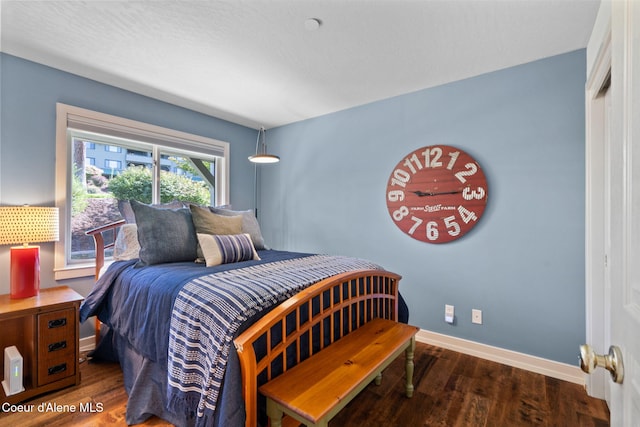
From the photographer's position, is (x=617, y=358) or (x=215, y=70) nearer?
(x=617, y=358)

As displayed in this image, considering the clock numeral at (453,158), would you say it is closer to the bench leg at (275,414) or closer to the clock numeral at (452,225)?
the clock numeral at (452,225)

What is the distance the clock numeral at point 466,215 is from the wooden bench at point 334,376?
3.77 ft

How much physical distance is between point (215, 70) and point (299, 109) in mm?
1125

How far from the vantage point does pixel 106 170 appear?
282cm

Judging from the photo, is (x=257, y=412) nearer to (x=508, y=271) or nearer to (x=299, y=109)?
(x=508, y=271)

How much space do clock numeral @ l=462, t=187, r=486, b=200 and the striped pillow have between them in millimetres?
1822

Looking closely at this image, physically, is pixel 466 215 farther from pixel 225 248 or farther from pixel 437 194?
pixel 225 248

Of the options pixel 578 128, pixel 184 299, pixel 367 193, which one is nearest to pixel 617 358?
pixel 184 299

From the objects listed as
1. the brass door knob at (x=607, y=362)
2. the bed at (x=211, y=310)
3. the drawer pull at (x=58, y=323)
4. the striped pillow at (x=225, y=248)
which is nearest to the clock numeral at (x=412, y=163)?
the bed at (x=211, y=310)

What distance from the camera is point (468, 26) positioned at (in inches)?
74.7

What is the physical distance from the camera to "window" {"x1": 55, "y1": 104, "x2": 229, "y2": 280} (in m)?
2.47

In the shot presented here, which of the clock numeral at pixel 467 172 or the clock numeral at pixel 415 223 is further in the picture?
the clock numeral at pixel 415 223

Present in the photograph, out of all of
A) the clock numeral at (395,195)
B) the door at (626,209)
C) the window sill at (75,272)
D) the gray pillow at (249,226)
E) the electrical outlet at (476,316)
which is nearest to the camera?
the door at (626,209)

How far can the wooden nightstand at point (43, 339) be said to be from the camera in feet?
6.27
